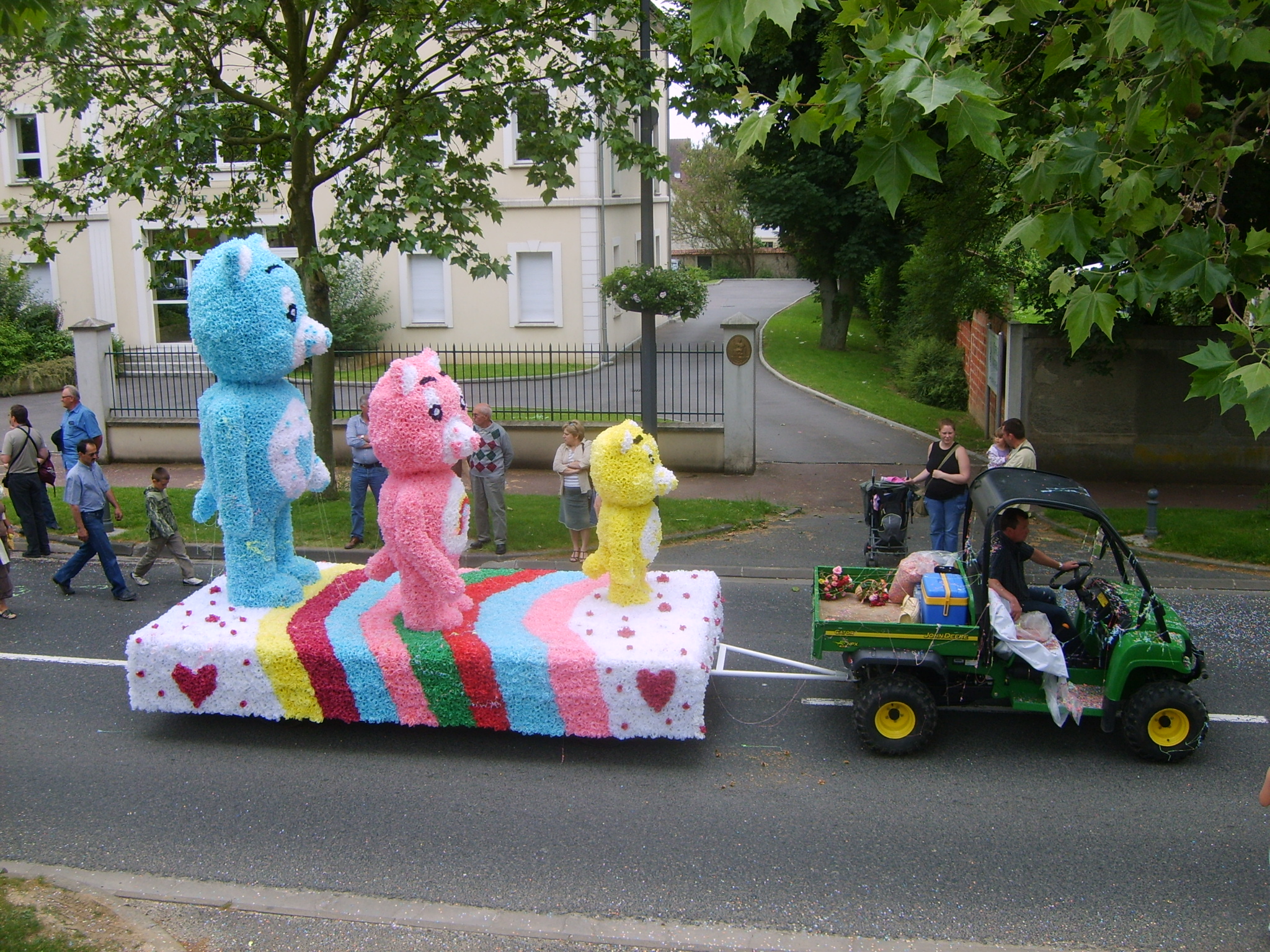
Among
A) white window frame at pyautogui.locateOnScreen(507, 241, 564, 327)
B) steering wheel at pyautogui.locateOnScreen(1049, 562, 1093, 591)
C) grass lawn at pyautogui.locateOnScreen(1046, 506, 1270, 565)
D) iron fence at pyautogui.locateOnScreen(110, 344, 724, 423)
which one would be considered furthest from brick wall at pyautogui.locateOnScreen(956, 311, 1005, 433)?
white window frame at pyautogui.locateOnScreen(507, 241, 564, 327)

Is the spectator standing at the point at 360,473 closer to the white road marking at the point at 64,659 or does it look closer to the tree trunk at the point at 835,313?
the white road marking at the point at 64,659

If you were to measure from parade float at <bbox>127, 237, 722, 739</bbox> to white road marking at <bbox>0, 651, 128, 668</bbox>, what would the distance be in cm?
142

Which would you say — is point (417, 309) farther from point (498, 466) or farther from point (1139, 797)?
point (1139, 797)

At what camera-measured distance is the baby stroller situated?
11469 millimetres

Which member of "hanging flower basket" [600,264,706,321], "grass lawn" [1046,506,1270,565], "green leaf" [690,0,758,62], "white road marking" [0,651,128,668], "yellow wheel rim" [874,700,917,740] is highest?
"green leaf" [690,0,758,62]

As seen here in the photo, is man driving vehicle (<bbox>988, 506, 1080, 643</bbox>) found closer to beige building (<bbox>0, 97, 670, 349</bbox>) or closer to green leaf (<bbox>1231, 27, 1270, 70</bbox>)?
green leaf (<bbox>1231, 27, 1270, 70</bbox>)

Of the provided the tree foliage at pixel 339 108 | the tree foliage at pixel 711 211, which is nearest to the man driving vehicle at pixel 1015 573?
the tree foliage at pixel 339 108

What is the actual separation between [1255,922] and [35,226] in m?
12.7

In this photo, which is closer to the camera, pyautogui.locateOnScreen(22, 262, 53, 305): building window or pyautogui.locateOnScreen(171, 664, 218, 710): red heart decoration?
pyautogui.locateOnScreen(171, 664, 218, 710): red heart decoration

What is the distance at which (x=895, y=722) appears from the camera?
7340mm

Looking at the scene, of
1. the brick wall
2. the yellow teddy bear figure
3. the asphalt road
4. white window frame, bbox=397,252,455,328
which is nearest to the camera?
the asphalt road

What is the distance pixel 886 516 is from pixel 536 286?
1630cm

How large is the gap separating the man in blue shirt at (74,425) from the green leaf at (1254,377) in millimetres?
11384

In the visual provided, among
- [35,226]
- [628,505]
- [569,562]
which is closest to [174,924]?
[628,505]
